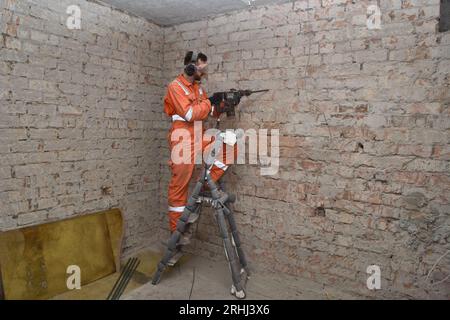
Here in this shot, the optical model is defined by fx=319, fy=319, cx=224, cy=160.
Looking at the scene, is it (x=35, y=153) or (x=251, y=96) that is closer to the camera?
(x=35, y=153)

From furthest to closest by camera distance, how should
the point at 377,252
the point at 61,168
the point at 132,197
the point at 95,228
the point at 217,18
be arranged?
the point at 132,197 → the point at 217,18 → the point at 95,228 → the point at 61,168 → the point at 377,252

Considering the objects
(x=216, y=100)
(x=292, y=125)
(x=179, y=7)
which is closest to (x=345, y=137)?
(x=292, y=125)

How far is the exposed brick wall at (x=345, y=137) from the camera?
2.61 meters

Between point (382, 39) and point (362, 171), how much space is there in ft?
3.77

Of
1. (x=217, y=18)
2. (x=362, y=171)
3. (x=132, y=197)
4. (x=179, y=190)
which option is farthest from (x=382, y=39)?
(x=132, y=197)

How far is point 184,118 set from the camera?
9.96 feet

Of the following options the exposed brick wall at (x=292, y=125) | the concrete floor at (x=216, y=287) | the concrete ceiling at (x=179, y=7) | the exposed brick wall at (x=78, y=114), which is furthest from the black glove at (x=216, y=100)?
the concrete floor at (x=216, y=287)

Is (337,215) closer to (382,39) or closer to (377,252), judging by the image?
(377,252)

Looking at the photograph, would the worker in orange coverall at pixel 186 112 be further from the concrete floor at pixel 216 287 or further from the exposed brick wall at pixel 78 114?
the exposed brick wall at pixel 78 114

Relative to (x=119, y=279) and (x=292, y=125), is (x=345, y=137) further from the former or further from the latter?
A: (x=119, y=279)

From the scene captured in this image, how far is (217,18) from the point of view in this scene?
11.8 ft

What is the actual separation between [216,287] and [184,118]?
5.52 feet

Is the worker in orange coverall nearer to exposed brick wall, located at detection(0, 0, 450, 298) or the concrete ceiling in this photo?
exposed brick wall, located at detection(0, 0, 450, 298)

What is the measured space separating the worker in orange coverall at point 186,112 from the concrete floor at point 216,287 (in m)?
0.55
